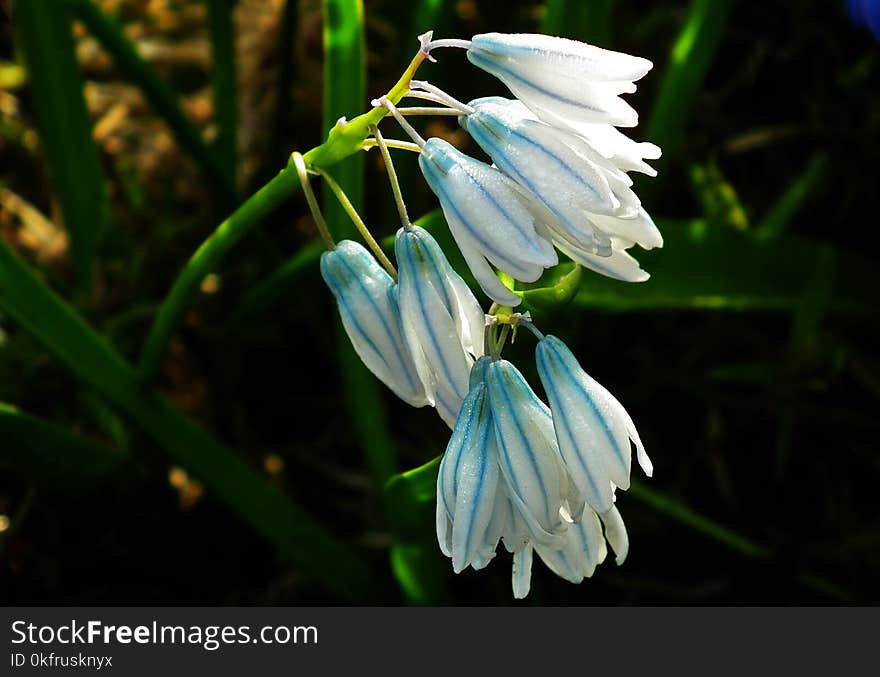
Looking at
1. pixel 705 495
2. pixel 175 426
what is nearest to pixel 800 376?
pixel 705 495

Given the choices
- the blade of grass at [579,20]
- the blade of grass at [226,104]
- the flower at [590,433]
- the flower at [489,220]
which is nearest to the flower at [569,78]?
the flower at [489,220]

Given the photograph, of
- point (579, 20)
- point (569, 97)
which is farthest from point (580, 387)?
point (579, 20)

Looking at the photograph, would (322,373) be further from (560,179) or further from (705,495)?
(560,179)

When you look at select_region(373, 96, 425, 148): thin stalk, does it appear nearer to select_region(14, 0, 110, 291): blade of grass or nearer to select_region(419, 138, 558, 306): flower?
select_region(419, 138, 558, 306): flower

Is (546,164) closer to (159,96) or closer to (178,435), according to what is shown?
(178,435)

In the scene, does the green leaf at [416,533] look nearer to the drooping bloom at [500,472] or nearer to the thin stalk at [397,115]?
the drooping bloom at [500,472]

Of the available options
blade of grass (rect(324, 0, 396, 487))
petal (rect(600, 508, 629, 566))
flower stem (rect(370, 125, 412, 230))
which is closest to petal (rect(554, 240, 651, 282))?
flower stem (rect(370, 125, 412, 230))
